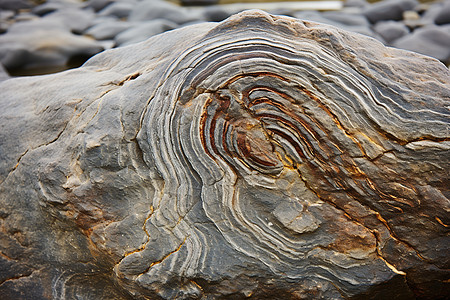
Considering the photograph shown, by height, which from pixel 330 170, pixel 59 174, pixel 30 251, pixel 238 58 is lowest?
pixel 30 251

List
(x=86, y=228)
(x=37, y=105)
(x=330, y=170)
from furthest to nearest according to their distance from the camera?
(x=37, y=105), (x=86, y=228), (x=330, y=170)

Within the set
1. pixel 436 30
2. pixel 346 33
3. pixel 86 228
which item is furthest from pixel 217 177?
pixel 436 30

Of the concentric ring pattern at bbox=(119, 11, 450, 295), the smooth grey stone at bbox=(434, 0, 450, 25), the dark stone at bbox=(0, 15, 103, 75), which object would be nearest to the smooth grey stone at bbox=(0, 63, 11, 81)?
the dark stone at bbox=(0, 15, 103, 75)

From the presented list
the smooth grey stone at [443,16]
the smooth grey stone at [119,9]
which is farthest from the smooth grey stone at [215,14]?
the smooth grey stone at [443,16]

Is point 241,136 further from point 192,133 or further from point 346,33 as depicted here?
point 346,33

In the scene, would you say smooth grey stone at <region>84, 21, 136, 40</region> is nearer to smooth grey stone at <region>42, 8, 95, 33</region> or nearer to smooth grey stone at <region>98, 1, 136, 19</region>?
smooth grey stone at <region>42, 8, 95, 33</region>

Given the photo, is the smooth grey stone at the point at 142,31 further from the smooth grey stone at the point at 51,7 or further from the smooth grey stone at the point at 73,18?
the smooth grey stone at the point at 51,7

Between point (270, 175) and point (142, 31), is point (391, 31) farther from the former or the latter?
point (270, 175)
